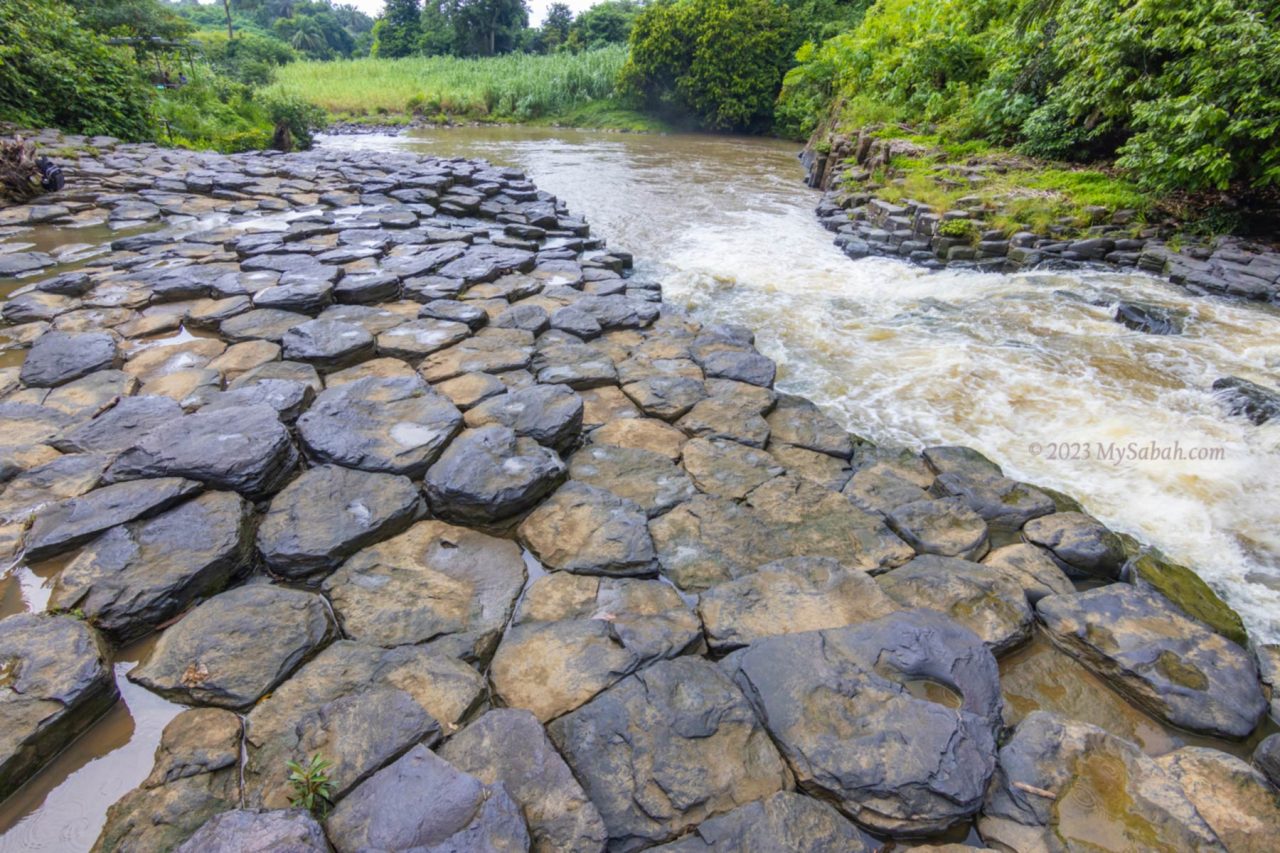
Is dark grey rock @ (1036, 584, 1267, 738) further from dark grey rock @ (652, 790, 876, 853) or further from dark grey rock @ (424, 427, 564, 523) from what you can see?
dark grey rock @ (424, 427, 564, 523)

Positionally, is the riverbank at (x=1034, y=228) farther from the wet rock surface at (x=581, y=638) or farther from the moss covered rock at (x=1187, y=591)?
the wet rock surface at (x=581, y=638)

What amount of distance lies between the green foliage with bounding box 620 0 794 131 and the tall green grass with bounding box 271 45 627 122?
2755 millimetres

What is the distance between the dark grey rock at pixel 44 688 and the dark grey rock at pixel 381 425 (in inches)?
35.9

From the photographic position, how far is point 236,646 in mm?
1596

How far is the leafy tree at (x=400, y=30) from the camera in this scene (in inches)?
1446

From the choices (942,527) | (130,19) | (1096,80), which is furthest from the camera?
(130,19)

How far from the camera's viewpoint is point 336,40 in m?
51.0

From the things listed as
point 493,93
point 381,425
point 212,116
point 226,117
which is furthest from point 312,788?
point 493,93

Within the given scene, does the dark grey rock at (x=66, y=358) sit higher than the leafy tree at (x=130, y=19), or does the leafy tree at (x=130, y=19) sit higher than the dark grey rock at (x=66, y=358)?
the leafy tree at (x=130, y=19)

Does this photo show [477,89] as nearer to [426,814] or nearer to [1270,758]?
[426,814]

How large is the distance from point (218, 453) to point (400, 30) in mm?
44601

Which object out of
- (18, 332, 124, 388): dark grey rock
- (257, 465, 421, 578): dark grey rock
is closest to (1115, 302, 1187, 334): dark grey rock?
(257, 465, 421, 578): dark grey rock

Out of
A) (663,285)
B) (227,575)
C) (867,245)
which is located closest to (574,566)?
(227,575)

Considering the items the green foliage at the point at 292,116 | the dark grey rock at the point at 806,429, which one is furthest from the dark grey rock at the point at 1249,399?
the green foliage at the point at 292,116
